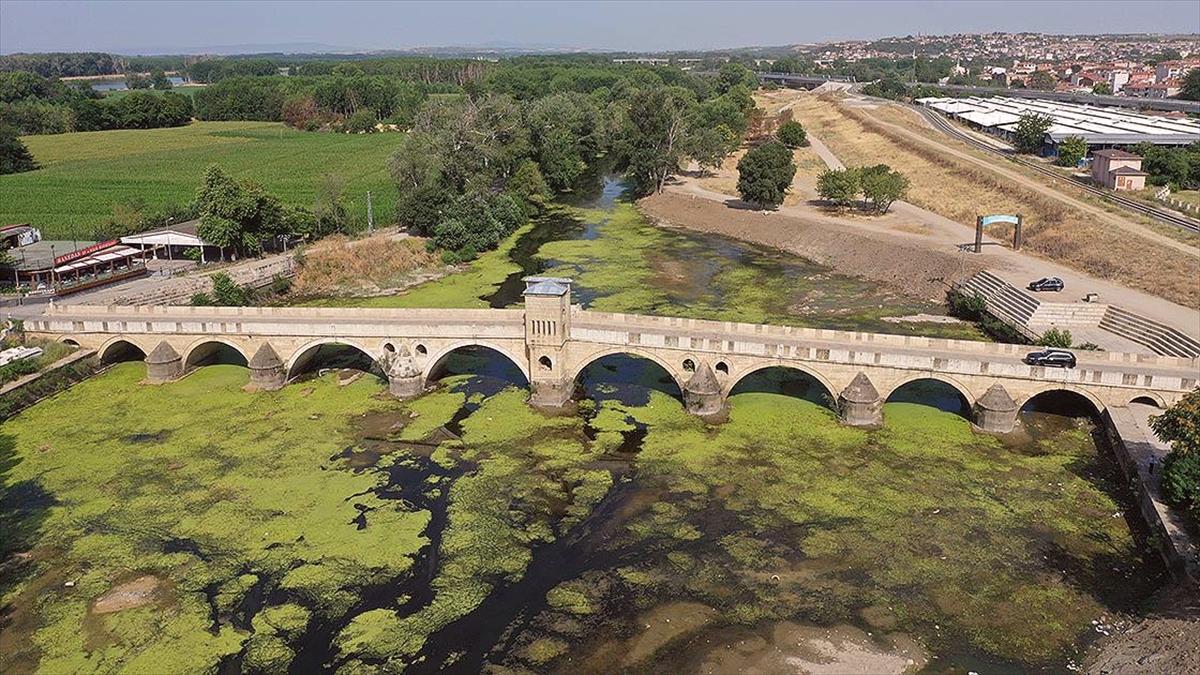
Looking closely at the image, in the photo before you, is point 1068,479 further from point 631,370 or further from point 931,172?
point 931,172

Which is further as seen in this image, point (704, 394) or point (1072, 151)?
point (1072, 151)

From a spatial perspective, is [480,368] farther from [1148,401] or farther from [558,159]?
[558,159]

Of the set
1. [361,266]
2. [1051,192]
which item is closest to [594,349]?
[361,266]

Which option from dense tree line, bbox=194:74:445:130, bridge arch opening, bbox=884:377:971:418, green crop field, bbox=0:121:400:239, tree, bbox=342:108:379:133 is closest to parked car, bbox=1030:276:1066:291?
bridge arch opening, bbox=884:377:971:418

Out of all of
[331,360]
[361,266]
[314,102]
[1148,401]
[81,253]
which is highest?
[314,102]

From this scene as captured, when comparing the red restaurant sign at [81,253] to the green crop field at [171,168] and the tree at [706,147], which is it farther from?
the tree at [706,147]

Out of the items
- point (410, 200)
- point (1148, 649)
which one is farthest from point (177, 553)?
point (410, 200)

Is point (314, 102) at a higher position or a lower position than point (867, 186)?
higher
